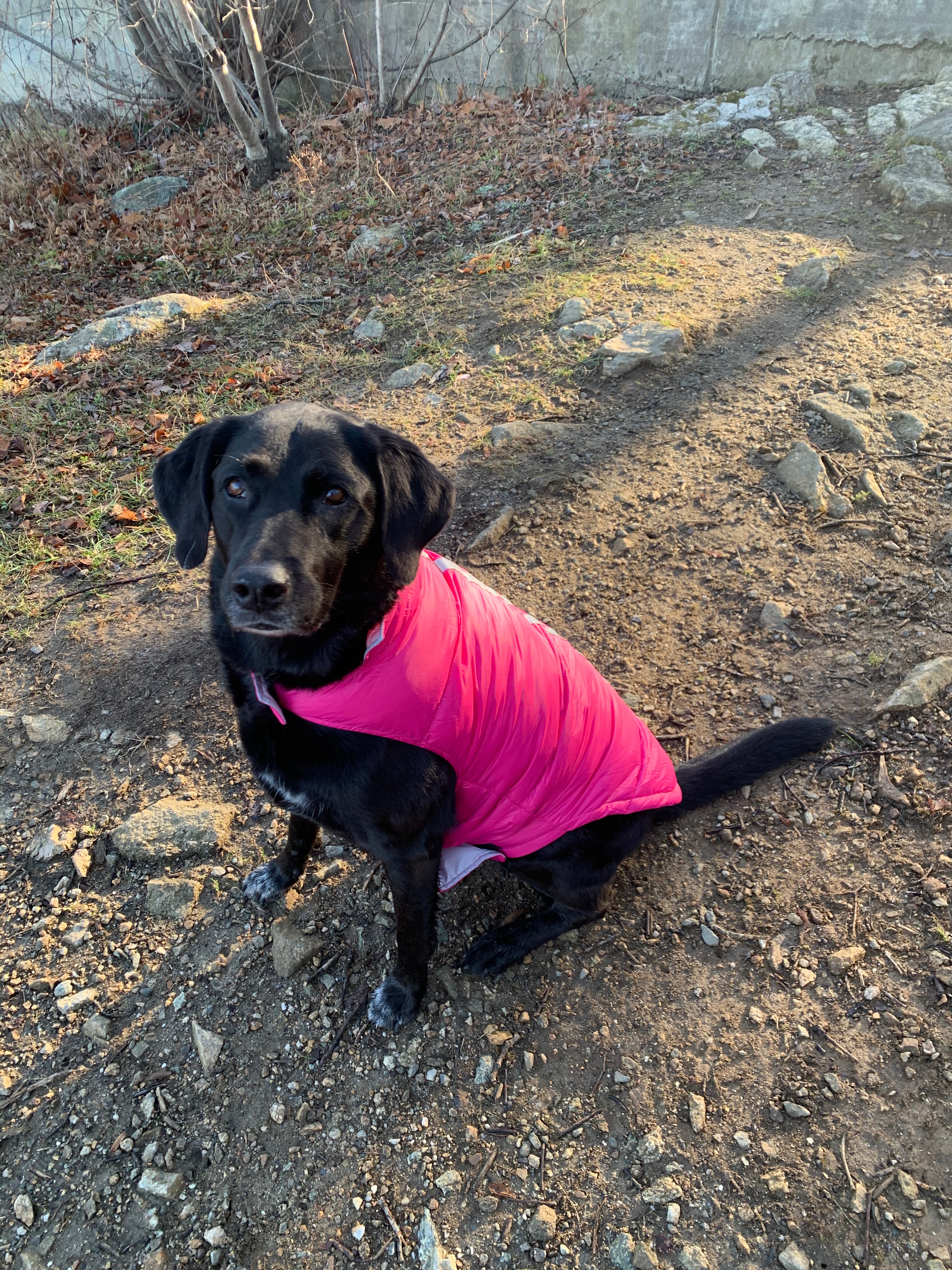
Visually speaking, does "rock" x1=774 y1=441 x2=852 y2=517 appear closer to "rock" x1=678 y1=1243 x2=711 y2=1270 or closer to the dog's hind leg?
the dog's hind leg

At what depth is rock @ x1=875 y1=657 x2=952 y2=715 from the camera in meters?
3.24

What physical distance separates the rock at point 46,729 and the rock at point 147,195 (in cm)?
712

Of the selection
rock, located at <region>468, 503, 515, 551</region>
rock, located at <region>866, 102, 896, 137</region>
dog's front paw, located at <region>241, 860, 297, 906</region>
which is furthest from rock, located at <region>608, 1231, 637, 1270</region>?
rock, located at <region>866, 102, 896, 137</region>

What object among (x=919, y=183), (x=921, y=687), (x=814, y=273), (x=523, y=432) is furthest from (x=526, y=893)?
(x=919, y=183)

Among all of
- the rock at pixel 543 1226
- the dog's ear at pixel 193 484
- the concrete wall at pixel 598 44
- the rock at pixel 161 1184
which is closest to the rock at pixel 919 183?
the concrete wall at pixel 598 44

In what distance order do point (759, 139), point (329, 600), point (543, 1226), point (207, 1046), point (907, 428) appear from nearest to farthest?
1. point (543, 1226)
2. point (329, 600)
3. point (207, 1046)
4. point (907, 428)
5. point (759, 139)

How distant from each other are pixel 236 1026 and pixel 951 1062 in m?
2.38

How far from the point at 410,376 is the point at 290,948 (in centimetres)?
415

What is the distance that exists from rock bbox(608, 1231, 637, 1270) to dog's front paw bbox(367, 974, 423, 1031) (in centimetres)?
92

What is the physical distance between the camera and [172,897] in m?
2.92

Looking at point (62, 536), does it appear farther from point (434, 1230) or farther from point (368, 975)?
point (434, 1230)

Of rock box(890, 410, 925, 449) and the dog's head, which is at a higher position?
the dog's head

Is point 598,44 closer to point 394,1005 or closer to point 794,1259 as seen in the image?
point 394,1005

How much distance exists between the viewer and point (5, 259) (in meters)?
7.66
